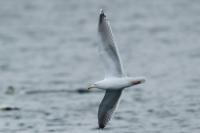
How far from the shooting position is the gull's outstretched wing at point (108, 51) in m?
15.6

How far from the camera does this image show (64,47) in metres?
31.1

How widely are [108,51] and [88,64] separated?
1202 centimetres

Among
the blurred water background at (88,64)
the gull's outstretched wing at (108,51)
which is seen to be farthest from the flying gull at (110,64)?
the blurred water background at (88,64)

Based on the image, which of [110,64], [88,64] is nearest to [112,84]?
[110,64]

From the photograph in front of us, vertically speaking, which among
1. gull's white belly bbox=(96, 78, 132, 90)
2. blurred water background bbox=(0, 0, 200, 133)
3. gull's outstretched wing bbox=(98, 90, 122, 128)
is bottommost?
blurred water background bbox=(0, 0, 200, 133)

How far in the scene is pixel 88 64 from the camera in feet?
90.7

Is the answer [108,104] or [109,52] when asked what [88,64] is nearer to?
[108,104]

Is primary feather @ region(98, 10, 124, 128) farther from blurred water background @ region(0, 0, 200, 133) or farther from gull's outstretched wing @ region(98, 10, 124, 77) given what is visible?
blurred water background @ region(0, 0, 200, 133)

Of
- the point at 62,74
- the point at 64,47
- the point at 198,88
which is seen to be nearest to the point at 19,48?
the point at 64,47

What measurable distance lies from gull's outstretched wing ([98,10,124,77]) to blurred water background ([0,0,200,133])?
11.9 feet

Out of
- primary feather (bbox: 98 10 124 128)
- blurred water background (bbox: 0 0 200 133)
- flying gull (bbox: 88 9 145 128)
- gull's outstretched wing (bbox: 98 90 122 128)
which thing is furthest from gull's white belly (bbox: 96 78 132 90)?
blurred water background (bbox: 0 0 200 133)

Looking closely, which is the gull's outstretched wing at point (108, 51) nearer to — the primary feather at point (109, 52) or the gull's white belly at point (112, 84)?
the primary feather at point (109, 52)

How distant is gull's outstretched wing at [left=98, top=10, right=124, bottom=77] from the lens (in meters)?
15.6

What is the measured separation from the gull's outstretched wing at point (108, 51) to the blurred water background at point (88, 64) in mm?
3614
